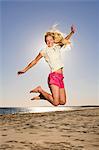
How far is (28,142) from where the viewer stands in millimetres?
10805

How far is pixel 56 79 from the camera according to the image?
7742 mm

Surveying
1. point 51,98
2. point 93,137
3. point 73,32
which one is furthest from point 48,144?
point 73,32

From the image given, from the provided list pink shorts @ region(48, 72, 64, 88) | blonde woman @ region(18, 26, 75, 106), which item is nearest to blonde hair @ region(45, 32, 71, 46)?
blonde woman @ region(18, 26, 75, 106)

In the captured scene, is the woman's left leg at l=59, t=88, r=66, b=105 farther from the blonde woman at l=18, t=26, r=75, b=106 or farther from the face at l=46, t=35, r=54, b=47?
the face at l=46, t=35, r=54, b=47

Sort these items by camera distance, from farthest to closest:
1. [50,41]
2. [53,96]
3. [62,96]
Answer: [50,41]
[62,96]
[53,96]

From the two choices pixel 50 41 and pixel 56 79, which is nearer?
pixel 56 79

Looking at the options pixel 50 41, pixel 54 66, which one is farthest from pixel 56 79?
pixel 50 41

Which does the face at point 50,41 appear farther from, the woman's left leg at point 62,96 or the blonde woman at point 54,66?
the woman's left leg at point 62,96

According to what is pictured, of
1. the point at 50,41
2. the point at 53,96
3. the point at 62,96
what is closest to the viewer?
the point at 53,96

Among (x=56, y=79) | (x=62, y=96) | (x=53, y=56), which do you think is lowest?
(x=62, y=96)

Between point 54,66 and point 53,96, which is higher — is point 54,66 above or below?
above

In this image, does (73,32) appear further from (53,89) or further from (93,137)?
(93,137)

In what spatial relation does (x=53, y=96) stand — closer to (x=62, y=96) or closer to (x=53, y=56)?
(x=62, y=96)

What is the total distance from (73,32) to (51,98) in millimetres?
2116
